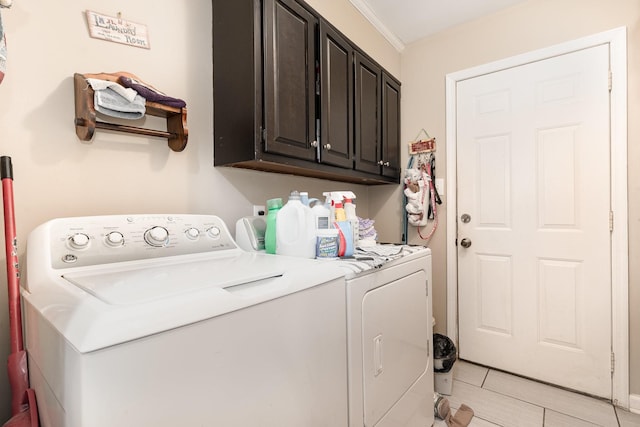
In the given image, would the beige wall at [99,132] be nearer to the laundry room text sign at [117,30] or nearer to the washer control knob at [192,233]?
the laundry room text sign at [117,30]

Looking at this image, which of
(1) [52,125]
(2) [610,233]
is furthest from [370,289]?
(2) [610,233]

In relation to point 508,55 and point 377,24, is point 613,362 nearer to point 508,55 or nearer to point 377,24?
point 508,55

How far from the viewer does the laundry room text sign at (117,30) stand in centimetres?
110

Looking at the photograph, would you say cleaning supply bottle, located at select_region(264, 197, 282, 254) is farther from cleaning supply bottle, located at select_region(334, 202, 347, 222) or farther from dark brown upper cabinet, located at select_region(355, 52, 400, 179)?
dark brown upper cabinet, located at select_region(355, 52, 400, 179)

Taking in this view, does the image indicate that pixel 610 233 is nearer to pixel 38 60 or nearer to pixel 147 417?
pixel 147 417

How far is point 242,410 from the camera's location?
0.66m

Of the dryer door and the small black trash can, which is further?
the small black trash can

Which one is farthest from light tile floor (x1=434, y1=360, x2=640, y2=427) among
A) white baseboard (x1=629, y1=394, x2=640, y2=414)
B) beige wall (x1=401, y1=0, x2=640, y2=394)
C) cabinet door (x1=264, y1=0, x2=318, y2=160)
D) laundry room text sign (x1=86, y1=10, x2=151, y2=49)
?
laundry room text sign (x1=86, y1=10, x2=151, y2=49)

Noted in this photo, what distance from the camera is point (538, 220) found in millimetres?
2090

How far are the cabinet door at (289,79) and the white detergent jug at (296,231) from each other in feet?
1.00

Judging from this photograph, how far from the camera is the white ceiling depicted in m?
2.15

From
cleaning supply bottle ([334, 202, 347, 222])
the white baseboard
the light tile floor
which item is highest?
cleaning supply bottle ([334, 202, 347, 222])

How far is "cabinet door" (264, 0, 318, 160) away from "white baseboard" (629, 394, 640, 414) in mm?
2344

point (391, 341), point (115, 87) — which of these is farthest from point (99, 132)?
point (391, 341)
